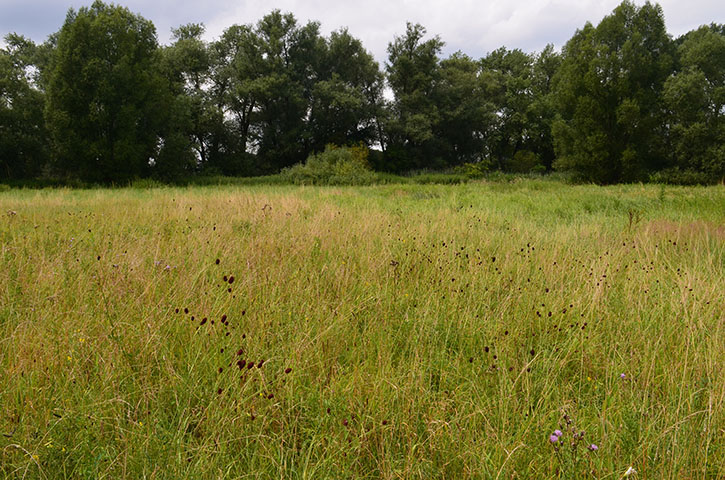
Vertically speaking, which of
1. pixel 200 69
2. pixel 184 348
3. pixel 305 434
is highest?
pixel 200 69

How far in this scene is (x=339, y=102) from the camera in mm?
35469

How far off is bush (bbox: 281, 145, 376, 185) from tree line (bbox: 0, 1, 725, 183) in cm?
848

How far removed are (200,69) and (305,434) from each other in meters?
40.4

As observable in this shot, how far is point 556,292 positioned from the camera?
11.6ft

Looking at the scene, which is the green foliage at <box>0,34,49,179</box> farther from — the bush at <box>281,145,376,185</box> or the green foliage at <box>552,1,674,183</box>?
the green foliage at <box>552,1,674,183</box>

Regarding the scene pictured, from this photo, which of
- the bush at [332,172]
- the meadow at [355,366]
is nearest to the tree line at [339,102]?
the bush at [332,172]

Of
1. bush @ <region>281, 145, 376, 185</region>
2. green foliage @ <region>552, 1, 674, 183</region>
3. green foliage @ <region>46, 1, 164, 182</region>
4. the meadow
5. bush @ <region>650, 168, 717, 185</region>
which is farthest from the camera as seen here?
green foliage @ <region>552, 1, 674, 183</region>

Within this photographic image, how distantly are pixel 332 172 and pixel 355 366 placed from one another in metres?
25.3

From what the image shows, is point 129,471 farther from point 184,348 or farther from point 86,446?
point 184,348

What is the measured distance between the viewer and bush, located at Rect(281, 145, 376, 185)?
81.1 feet

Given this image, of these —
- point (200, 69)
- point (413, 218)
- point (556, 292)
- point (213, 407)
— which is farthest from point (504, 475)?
point (200, 69)

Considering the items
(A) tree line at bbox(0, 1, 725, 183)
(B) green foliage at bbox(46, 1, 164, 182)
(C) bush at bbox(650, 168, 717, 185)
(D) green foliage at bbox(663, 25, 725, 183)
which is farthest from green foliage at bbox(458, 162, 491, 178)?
(B) green foliage at bbox(46, 1, 164, 182)

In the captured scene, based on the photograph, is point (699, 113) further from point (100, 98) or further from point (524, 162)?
point (100, 98)

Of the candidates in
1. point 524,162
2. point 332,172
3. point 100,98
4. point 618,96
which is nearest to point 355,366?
point 332,172
